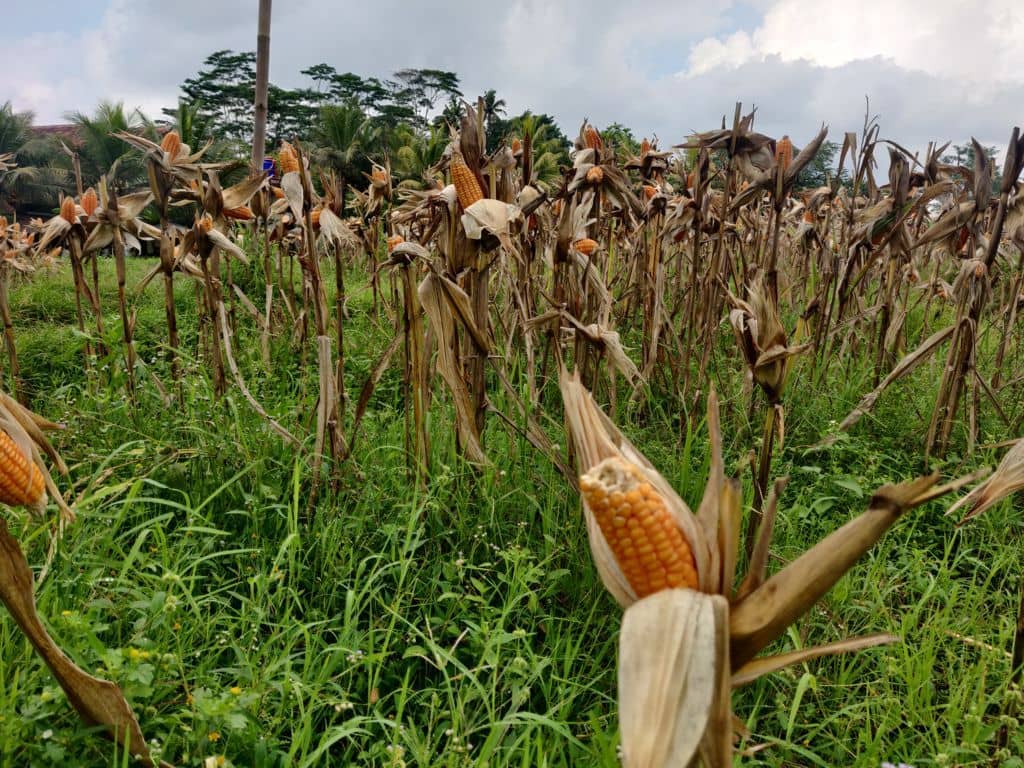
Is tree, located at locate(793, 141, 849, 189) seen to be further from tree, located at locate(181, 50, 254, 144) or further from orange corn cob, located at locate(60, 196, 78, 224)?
tree, located at locate(181, 50, 254, 144)

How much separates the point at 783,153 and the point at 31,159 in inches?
1745

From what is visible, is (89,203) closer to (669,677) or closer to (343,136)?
(669,677)

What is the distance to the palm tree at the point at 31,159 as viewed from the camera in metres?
31.7

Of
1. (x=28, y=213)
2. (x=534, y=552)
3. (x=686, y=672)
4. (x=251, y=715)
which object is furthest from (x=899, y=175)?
(x=28, y=213)

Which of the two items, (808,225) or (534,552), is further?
(808,225)

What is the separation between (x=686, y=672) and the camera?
702 mm

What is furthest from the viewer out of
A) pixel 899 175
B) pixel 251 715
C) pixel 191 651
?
pixel 899 175

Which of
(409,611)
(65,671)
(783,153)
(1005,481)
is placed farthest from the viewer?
(783,153)

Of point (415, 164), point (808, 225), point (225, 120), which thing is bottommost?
point (808, 225)

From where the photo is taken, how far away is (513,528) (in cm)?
207

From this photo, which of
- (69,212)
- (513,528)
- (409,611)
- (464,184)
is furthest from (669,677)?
(69,212)

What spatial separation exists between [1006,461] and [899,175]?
6.22ft

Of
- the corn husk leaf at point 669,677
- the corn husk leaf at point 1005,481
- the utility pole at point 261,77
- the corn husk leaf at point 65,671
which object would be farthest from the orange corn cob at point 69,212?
the corn husk leaf at point 1005,481

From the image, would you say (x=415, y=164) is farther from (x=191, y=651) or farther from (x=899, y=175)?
(x=191, y=651)
